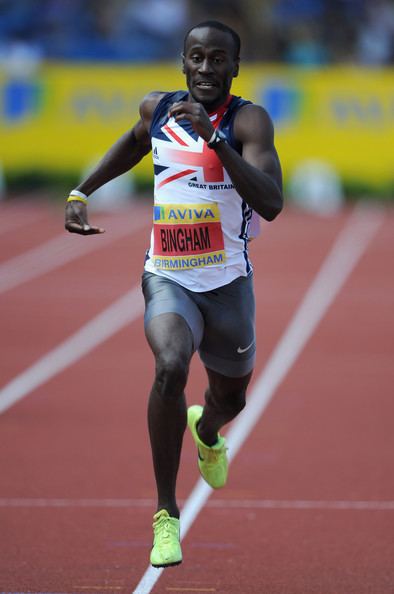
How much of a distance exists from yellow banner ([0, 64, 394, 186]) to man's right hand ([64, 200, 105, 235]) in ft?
49.7

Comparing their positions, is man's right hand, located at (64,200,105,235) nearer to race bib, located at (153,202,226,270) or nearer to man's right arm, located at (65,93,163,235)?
man's right arm, located at (65,93,163,235)

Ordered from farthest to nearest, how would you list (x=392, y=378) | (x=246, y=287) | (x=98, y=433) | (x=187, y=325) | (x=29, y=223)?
(x=29, y=223) → (x=392, y=378) → (x=98, y=433) → (x=246, y=287) → (x=187, y=325)

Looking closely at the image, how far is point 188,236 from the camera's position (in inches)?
203

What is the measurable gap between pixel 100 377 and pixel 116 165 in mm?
4532

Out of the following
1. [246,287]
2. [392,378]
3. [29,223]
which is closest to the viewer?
[246,287]

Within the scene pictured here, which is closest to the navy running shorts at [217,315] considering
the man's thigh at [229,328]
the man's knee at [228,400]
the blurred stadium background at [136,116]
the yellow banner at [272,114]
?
the man's thigh at [229,328]

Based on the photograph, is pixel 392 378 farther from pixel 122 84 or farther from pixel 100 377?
pixel 122 84

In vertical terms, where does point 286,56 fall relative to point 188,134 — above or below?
below

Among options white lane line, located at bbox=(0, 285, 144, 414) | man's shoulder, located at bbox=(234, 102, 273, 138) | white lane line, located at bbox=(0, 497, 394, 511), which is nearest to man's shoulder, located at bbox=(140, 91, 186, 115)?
man's shoulder, located at bbox=(234, 102, 273, 138)

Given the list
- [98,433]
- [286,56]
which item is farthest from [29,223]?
[98,433]

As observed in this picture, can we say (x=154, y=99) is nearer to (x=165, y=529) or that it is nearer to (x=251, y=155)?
(x=251, y=155)

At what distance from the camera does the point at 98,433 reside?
8.24m

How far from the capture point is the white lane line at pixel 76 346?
30.9 ft

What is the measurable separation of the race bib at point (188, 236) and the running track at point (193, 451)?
1.25 meters
